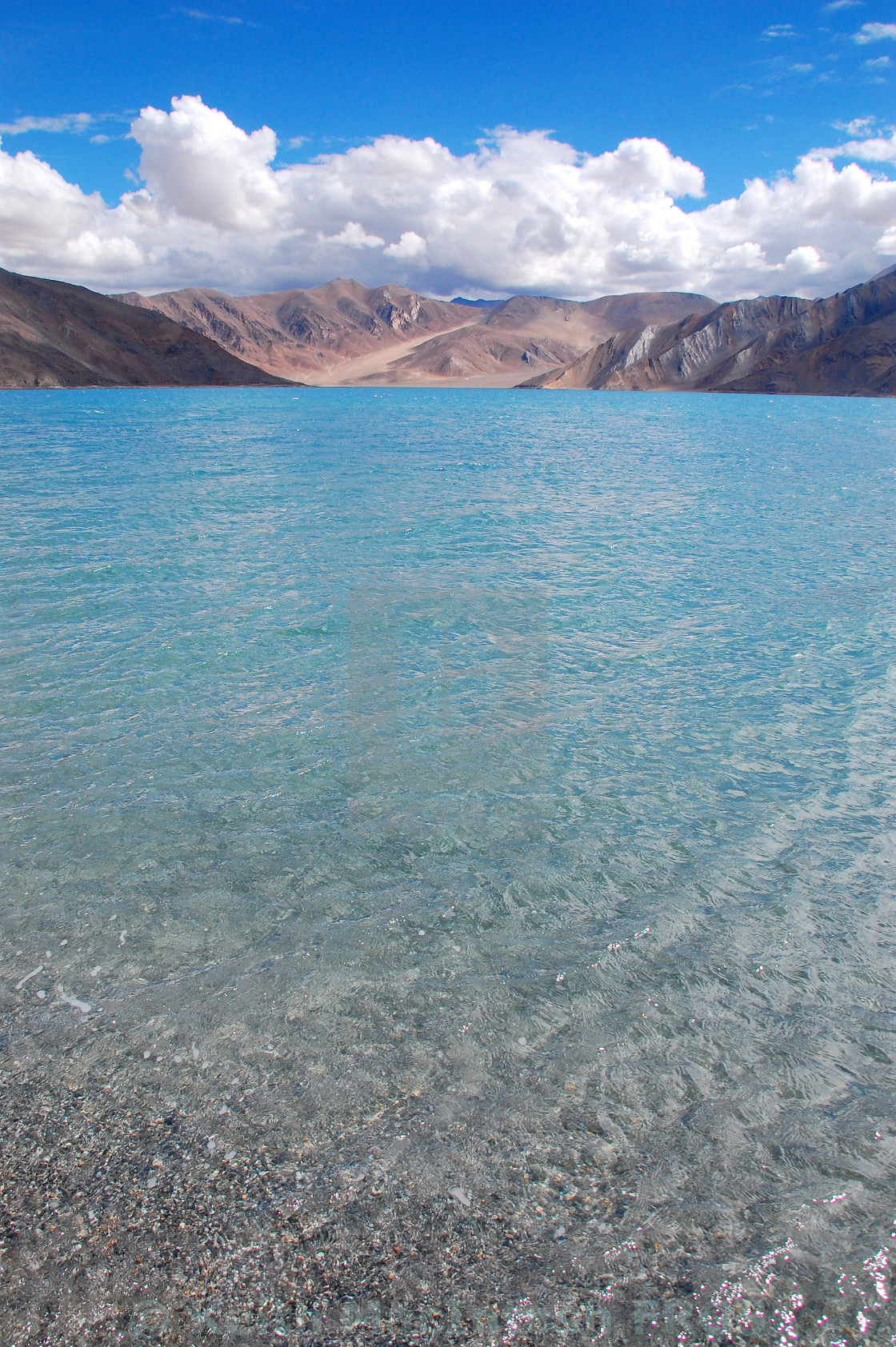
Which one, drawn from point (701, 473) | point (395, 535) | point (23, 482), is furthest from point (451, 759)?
point (701, 473)

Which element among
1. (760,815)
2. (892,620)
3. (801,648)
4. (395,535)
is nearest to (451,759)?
(760,815)

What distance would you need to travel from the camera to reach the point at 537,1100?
4727 mm

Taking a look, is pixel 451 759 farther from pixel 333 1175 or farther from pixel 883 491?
pixel 883 491

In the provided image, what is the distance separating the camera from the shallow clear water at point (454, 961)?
3804 millimetres

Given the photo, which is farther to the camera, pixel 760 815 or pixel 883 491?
pixel 883 491

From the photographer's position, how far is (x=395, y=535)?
2303 cm

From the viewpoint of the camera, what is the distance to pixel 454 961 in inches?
233

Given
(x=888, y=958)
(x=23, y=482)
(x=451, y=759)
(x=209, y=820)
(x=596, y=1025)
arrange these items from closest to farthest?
(x=596, y=1025), (x=888, y=958), (x=209, y=820), (x=451, y=759), (x=23, y=482)

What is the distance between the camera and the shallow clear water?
12.5ft

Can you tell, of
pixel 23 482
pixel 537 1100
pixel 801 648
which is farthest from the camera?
pixel 23 482

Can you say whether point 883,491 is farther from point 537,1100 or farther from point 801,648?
point 537,1100

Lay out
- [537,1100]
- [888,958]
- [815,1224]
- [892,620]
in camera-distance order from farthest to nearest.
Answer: [892,620]
[888,958]
[537,1100]
[815,1224]

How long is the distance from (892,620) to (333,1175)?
49.4ft

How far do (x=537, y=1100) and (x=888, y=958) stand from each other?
3294 millimetres
